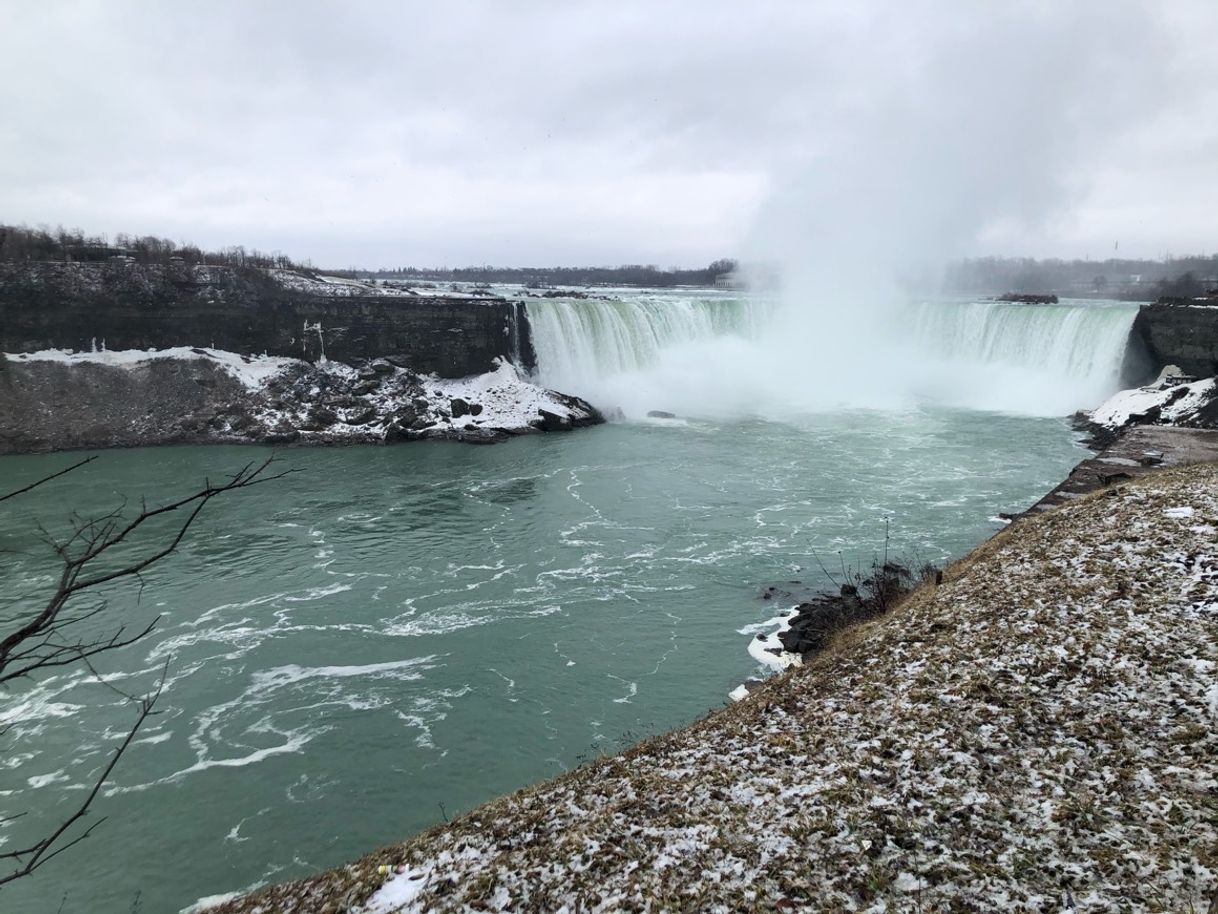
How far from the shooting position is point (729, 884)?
429cm

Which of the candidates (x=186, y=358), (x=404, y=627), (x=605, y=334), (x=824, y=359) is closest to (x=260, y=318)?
(x=186, y=358)

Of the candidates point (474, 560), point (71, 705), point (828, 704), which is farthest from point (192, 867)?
point (474, 560)

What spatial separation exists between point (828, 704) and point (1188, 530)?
5.12 metres

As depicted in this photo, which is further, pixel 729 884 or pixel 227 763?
pixel 227 763

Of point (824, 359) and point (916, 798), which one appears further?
point (824, 359)

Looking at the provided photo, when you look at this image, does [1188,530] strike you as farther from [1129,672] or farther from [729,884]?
[729,884]

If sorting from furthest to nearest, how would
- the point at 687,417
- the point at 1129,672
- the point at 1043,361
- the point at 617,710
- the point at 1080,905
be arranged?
the point at 1043,361, the point at 687,417, the point at 617,710, the point at 1129,672, the point at 1080,905

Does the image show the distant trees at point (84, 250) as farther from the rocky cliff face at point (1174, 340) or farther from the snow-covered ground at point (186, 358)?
the rocky cliff face at point (1174, 340)

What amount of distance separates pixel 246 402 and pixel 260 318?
475 centimetres

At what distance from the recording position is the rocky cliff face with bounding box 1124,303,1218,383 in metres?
28.2

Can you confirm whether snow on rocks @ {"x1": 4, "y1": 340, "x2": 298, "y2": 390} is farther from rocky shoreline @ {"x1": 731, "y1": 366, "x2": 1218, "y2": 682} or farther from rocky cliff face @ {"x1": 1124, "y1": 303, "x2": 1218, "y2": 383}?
rocky cliff face @ {"x1": 1124, "y1": 303, "x2": 1218, "y2": 383}

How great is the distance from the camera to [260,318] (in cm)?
3288

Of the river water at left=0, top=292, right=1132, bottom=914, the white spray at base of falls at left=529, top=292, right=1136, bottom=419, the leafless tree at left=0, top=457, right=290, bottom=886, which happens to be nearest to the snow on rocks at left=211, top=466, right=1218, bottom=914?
the leafless tree at left=0, top=457, right=290, bottom=886

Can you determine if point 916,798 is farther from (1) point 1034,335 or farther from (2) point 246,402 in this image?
(1) point 1034,335
